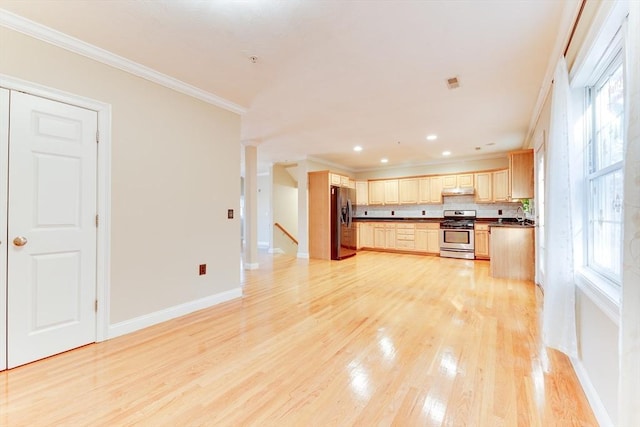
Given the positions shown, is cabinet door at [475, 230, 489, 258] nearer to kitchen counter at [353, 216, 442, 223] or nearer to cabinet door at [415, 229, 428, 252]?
kitchen counter at [353, 216, 442, 223]

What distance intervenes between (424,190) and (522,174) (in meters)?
2.88

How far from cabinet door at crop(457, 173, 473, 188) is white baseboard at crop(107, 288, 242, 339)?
5830mm

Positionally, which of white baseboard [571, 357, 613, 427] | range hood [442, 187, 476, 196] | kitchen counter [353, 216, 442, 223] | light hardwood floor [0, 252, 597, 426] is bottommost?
light hardwood floor [0, 252, 597, 426]

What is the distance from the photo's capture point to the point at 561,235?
2.03 meters

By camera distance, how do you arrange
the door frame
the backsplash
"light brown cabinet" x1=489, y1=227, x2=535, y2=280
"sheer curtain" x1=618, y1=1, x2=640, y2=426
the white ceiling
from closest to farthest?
"sheer curtain" x1=618, y1=1, x2=640, y2=426
the white ceiling
the door frame
"light brown cabinet" x1=489, y1=227, x2=535, y2=280
the backsplash

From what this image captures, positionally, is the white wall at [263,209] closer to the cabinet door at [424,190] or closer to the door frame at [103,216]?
the cabinet door at [424,190]

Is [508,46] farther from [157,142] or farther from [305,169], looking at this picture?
[305,169]

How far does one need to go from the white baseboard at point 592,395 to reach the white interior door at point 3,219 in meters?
3.73

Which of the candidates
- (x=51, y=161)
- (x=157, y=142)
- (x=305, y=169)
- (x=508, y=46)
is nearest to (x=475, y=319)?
(x=508, y=46)

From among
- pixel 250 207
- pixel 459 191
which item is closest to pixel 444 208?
pixel 459 191

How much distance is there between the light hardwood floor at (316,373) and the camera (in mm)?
1522

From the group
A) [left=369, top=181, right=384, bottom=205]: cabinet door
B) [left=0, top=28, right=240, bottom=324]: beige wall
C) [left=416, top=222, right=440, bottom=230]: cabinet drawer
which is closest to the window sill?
[left=0, top=28, right=240, bottom=324]: beige wall

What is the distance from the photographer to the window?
5.11 feet

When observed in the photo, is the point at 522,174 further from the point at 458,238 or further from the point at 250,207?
the point at 250,207
